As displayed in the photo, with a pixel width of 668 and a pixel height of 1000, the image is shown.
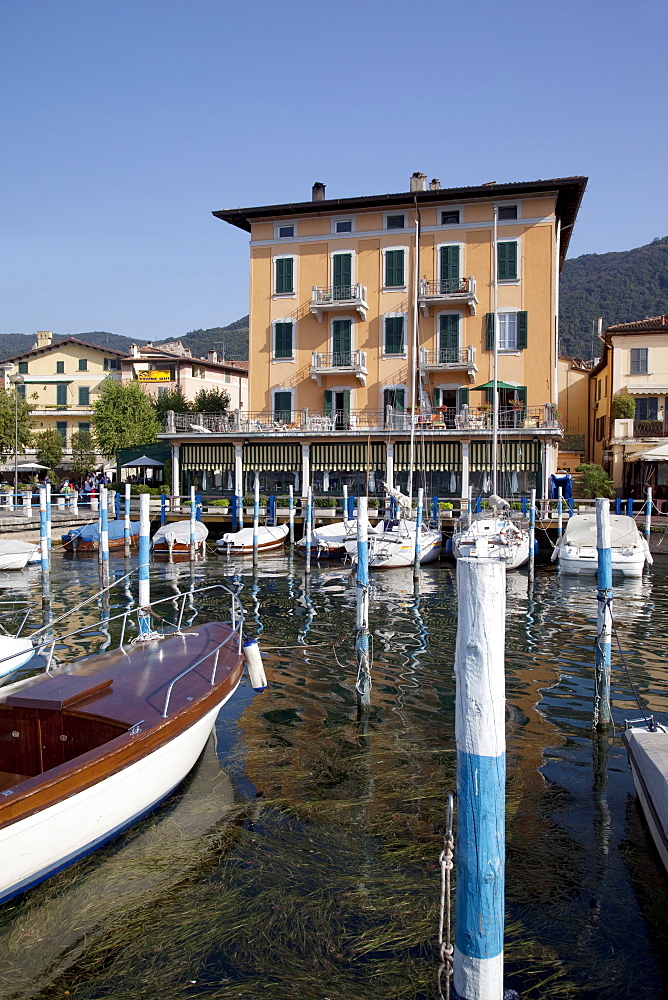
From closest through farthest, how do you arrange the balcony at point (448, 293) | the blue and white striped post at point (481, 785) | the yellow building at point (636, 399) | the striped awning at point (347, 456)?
the blue and white striped post at point (481, 785) → the striped awning at point (347, 456) → the balcony at point (448, 293) → the yellow building at point (636, 399)

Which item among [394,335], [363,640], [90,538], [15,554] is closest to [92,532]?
[90,538]

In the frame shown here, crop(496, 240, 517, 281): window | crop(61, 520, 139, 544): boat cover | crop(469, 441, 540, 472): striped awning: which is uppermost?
crop(496, 240, 517, 281): window

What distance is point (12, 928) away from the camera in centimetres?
574

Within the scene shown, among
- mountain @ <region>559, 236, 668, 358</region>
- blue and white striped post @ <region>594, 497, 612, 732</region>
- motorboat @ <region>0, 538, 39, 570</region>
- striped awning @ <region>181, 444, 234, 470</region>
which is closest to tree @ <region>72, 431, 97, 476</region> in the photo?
striped awning @ <region>181, 444, 234, 470</region>

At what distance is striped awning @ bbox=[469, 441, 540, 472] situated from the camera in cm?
3616

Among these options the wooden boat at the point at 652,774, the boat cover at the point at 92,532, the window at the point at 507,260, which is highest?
the window at the point at 507,260

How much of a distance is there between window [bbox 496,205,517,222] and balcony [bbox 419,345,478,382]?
686 cm

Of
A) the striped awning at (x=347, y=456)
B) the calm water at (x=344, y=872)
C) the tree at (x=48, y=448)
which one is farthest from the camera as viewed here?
the tree at (x=48, y=448)

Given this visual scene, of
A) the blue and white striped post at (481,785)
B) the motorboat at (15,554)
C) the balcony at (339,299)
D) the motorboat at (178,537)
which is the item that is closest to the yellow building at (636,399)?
the balcony at (339,299)

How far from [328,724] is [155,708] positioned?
324 cm

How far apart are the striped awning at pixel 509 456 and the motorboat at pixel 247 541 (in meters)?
10.5

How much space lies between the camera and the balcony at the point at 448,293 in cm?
3897

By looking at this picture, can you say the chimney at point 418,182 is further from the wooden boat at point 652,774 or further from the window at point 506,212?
the wooden boat at point 652,774

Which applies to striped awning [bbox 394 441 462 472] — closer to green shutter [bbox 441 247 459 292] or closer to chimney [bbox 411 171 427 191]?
green shutter [bbox 441 247 459 292]
